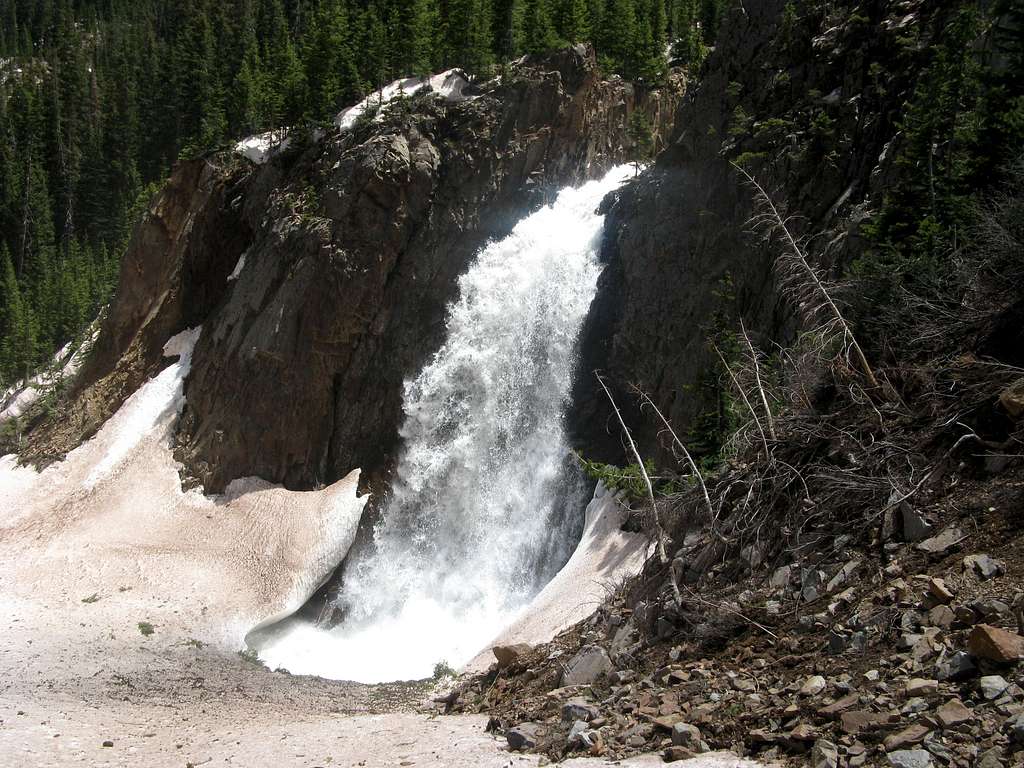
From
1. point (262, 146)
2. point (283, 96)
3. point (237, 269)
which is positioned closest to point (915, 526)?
point (237, 269)

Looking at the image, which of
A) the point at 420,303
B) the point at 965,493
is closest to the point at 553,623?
the point at 965,493

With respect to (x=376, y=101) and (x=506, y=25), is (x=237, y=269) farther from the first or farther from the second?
(x=506, y=25)

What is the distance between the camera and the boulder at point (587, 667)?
1155 centimetres

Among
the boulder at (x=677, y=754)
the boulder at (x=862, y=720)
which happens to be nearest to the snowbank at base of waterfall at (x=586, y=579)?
the boulder at (x=677, y=754)

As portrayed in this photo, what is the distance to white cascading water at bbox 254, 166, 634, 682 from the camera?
992 inches

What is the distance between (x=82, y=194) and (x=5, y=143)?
9.81m

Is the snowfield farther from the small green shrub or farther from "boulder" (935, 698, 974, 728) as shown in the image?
"boulder" (935, 698, 974, 728)

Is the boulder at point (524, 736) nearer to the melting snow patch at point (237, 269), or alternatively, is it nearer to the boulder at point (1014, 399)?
the boulder at point (1014, 399)

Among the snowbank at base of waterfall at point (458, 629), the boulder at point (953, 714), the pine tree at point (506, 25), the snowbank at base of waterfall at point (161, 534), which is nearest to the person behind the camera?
the boulder at point (953, 714)

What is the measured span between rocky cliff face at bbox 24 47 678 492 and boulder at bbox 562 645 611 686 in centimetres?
2032

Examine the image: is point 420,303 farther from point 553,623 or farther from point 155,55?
point 155,55

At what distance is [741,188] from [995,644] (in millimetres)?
20411

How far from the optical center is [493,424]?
29.6 m

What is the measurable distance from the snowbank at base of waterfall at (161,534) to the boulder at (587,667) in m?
16.4
